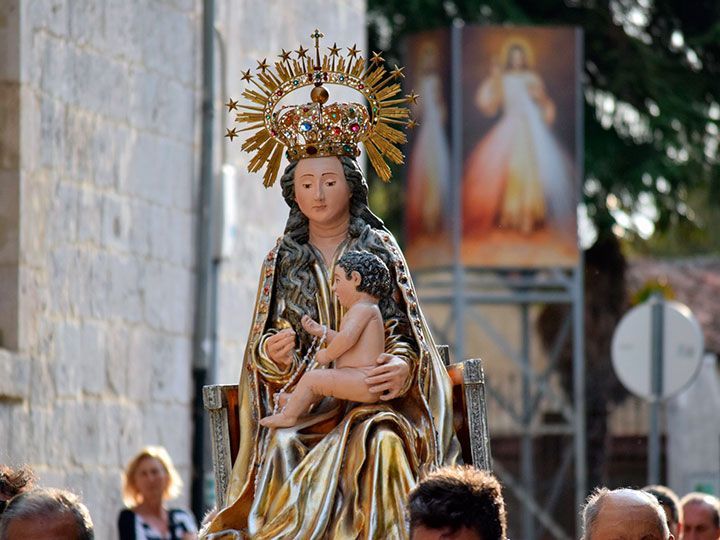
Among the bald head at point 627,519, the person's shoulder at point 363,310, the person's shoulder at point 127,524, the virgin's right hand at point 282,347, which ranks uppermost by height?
the person's shoulder at point 363,310

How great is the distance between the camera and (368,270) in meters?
8.68

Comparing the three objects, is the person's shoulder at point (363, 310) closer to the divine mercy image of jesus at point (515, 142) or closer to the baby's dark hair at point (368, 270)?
the baby's dark hair at point (368, 270)

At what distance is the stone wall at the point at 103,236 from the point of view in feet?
40.6

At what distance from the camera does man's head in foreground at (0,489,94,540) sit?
6.29 m

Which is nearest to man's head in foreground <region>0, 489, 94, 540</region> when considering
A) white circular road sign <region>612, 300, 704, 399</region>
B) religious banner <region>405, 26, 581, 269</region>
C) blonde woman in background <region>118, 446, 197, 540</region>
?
blonde woman in background <region>118, 446, 197, 540</region>

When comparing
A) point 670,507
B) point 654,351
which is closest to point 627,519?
point 670,507

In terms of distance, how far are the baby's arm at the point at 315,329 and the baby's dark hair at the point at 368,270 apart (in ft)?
0.75

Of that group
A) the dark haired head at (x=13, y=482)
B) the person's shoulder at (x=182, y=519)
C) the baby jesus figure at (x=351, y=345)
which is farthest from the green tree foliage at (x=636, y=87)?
the dark haired head at (x=13, y=482)

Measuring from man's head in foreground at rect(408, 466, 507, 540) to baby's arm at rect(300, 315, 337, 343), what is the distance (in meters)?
2.82

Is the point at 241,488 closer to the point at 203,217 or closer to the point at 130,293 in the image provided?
the point at 130,293

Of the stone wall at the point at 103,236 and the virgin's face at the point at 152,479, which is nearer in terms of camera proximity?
the virgin's face at the point at 152,479

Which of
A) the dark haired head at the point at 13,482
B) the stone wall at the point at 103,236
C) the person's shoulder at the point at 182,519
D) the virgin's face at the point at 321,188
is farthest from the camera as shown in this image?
the stone wall at the point at 103,236

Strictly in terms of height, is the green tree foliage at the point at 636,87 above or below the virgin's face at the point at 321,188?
above

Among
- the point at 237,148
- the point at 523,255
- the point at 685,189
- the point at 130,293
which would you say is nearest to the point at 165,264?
the point at 130,293
